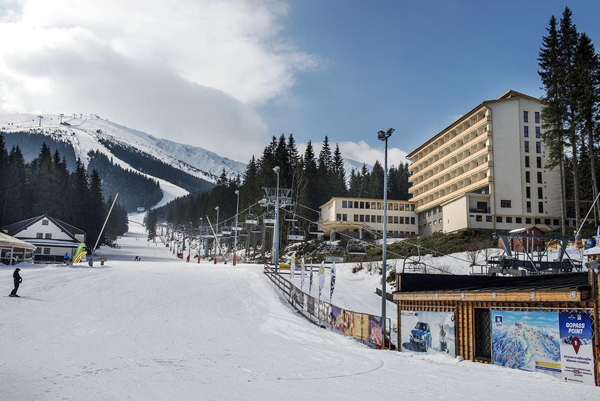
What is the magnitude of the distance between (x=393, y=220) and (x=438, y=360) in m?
68.6

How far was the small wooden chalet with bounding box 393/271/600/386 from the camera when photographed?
1192cm

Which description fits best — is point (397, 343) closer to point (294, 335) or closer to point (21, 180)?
point (294, 335)

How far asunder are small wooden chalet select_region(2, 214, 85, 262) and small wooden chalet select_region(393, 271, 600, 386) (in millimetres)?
70017

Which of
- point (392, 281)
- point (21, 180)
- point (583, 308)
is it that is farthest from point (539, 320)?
point (21, 180)

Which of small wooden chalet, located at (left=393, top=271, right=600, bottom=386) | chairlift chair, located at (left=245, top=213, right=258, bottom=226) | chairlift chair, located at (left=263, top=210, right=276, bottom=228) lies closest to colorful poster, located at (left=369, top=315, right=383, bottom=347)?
small wooden chalet, located at (left=393, top=271, right=600, bottom=386)

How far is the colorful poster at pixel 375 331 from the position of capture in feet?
64.4

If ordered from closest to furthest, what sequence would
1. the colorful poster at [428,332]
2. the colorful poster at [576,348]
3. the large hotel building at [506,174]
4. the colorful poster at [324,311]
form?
the colorful poster at [576,348] → the colorful poster at [428,332] → the colorful poster at [324,311] → the large hotel building at [506,174]

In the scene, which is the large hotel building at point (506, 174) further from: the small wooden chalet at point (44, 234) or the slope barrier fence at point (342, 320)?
the small wooden chalet at point (44, 234)

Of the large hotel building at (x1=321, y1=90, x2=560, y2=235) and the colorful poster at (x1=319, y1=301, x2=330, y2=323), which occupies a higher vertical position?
the large hotel building at (x1=321, y1=90, x2=560, y2=235)

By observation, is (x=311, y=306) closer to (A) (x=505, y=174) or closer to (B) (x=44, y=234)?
(A) (x=505, y=174)

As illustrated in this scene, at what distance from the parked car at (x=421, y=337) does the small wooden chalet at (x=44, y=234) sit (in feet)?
228

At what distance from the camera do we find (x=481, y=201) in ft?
211

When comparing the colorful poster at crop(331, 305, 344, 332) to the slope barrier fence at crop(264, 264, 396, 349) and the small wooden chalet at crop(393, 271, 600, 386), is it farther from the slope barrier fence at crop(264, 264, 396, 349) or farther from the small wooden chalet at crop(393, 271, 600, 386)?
the small wooden chalet at crop(393, 271, 600, 386)

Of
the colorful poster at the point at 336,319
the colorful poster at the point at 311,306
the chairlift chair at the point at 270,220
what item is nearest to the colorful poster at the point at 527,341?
the colorful poster at the point at 336,319
